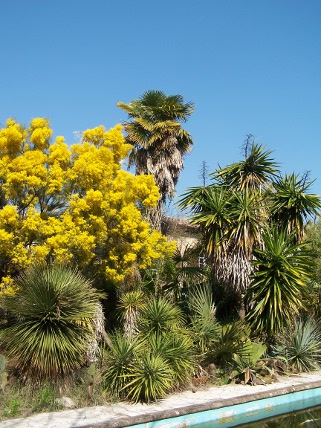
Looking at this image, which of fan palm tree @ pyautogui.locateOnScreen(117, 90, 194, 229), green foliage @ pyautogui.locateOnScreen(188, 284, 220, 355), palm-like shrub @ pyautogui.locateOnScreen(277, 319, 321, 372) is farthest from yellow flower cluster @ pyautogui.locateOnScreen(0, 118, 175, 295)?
fan palm tree @ pyautogui.locateOnScreen(117, 90, 194, 229)

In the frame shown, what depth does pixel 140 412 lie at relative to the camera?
9648mm

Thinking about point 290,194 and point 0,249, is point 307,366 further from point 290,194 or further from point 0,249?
point 0,249

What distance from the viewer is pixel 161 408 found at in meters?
9.93

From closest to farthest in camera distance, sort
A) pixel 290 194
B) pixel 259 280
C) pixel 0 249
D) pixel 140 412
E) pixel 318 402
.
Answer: pixel 140 412
pixel 0 249
pixel 318 402
pixel 259 280
pixel 290 194

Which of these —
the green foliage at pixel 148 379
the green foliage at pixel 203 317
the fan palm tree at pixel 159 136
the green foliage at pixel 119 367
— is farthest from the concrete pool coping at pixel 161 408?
the fan palm tree at pixel 159 136

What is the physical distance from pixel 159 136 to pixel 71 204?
8.47 m

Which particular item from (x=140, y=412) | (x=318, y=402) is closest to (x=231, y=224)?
(x=318, y=402)

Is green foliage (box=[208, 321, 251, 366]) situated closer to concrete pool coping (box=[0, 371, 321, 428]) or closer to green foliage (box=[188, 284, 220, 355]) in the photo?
green foliage (box=[188, 284, 220, 355])

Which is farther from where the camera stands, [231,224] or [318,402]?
[231,224]

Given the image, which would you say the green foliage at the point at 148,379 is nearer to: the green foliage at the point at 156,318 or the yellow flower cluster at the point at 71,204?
the green foliage at the point at 156,318

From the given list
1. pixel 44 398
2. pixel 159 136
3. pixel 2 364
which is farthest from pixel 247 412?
pixel 159 136

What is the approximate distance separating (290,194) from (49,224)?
788 cm

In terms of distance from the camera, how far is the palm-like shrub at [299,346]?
47.5ft

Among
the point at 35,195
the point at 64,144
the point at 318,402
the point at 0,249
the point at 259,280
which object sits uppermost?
the point at 64,144
